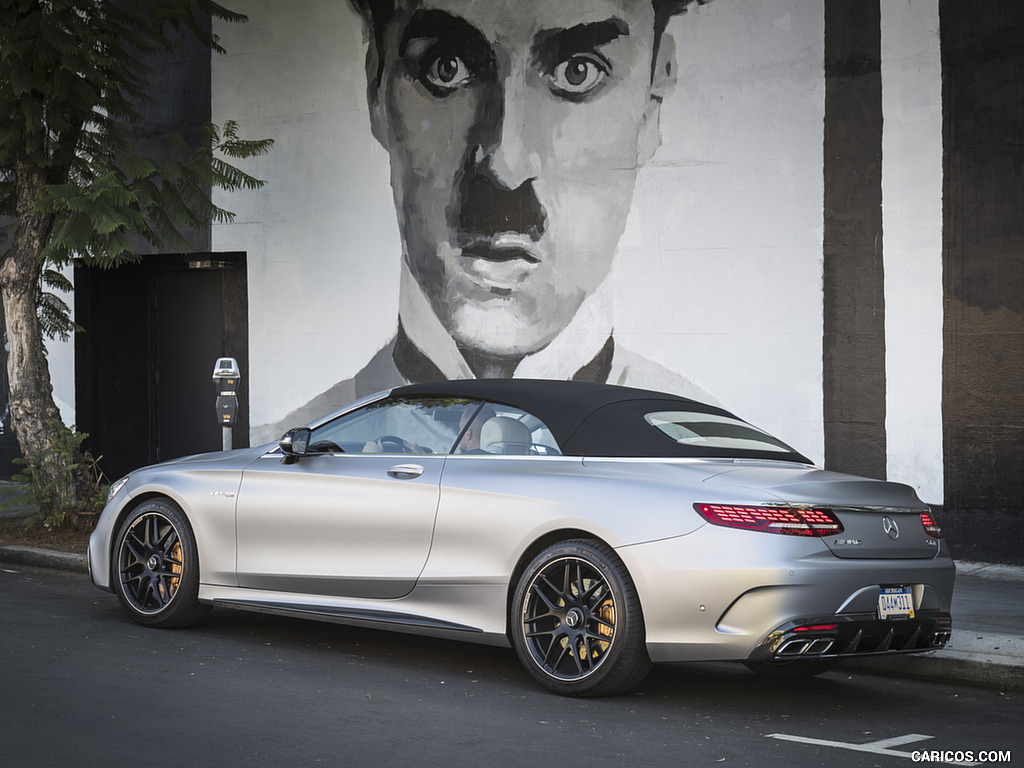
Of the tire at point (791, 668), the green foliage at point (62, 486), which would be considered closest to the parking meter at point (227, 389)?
the green foliage at point (62, 486)

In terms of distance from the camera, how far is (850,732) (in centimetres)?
569

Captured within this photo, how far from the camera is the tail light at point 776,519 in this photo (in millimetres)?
5836

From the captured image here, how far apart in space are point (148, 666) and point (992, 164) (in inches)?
301

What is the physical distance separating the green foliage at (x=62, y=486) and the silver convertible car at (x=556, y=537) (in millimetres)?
4311

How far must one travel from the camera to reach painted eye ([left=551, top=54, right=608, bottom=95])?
12547 mm

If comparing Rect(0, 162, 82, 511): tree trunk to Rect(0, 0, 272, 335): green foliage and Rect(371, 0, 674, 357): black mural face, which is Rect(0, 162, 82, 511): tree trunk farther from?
Rect(371, 0, 674, 357): black mural face

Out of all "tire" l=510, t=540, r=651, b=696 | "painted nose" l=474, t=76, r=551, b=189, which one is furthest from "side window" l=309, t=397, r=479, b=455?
"painted nose" l=474, t=76, r=551, b=189

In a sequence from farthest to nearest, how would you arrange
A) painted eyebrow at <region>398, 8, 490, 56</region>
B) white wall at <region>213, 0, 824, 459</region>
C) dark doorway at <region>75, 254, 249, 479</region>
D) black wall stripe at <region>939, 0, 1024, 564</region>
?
1. dark doorway at <region>75, 254, 249, 479</region>
2. painted eyebrow at <region>398, 8, 490, 56</region>
3. white wall at <region>213, 0, 824, 459</region>
4. black wall stripe at <region>939, 0, 1024, 564</region>

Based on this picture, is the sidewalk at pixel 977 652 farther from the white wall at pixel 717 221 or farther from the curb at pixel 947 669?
the white wall at pixel 717 221

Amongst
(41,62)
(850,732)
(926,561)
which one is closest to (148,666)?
(850,732)

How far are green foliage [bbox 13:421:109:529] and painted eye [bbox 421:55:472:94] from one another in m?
5.06

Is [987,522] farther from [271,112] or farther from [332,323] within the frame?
[271,112]

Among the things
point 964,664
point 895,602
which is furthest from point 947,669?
point 895,602

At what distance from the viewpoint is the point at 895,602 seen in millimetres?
6055
